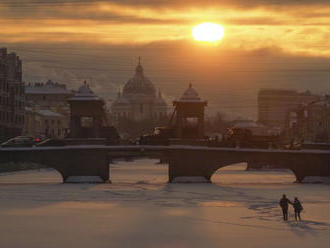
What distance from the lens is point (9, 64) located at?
14650 centimetres

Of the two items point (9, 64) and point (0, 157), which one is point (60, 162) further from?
point (9, 64)

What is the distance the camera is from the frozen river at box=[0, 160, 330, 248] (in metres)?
51.5

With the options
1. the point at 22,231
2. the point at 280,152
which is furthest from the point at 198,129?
the point at 22,231

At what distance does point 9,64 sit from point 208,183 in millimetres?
55500

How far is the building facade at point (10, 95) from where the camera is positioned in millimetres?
141625

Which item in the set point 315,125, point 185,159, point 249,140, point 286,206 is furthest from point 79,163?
point 315,125

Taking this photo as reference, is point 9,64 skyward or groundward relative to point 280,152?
skyward

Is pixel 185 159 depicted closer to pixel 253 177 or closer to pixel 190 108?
pixel 190 108

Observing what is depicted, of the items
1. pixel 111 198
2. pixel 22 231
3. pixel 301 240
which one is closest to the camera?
pixel 301 240

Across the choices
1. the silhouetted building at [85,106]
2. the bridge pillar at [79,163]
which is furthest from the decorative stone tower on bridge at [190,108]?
the bridge pillar at [79,163]

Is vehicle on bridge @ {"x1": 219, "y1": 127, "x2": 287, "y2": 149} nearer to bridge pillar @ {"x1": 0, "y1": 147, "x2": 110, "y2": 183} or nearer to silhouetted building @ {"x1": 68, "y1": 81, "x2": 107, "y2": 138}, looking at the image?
bridge pillar @ {"x1": 0, "y1": 147, "x2": 110, "y2": 183}

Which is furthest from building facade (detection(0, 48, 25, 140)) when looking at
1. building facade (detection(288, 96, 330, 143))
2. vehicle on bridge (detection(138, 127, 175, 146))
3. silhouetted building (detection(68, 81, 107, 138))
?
building facade (detection(288, 96, 330, 143))

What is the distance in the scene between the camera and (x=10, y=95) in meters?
148

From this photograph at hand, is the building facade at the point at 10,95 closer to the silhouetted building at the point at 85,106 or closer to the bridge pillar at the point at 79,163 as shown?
the silhouetted building at the point at 85,106
